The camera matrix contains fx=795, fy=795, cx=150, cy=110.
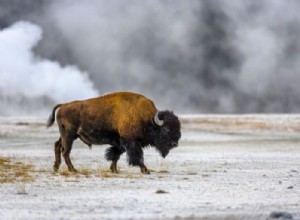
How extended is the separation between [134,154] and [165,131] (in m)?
0.97

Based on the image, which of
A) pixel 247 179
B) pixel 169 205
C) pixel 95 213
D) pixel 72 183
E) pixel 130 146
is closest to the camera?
→ pixel 95 213

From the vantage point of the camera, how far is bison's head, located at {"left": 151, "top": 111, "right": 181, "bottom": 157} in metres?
19.5

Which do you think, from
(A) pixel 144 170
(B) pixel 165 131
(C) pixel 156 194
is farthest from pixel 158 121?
(C) pixel 156 194

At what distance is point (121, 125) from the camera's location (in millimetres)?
19516

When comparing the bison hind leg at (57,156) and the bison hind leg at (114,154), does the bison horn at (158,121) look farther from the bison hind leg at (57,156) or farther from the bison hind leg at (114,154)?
the bison hind leg at (57,156)

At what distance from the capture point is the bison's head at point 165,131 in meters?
19.5

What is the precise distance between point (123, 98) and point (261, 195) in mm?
6763

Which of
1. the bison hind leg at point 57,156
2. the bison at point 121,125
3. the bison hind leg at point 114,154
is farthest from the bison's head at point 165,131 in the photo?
the bison hind leg at point 57,156

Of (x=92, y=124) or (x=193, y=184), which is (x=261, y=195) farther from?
(x=92, y=124)

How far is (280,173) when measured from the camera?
1970 centimetres

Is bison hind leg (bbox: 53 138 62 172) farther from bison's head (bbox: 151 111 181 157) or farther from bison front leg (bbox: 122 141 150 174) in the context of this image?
bison's head (bbox: 151 111 181 157)

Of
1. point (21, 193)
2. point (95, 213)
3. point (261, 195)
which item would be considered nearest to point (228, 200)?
point (261, 195)

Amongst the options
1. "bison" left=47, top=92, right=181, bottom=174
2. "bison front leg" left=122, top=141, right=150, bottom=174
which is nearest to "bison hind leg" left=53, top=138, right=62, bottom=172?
"bison" left=47, top=92, right=181, bottom=174

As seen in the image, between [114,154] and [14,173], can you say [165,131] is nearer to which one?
[114,154]
